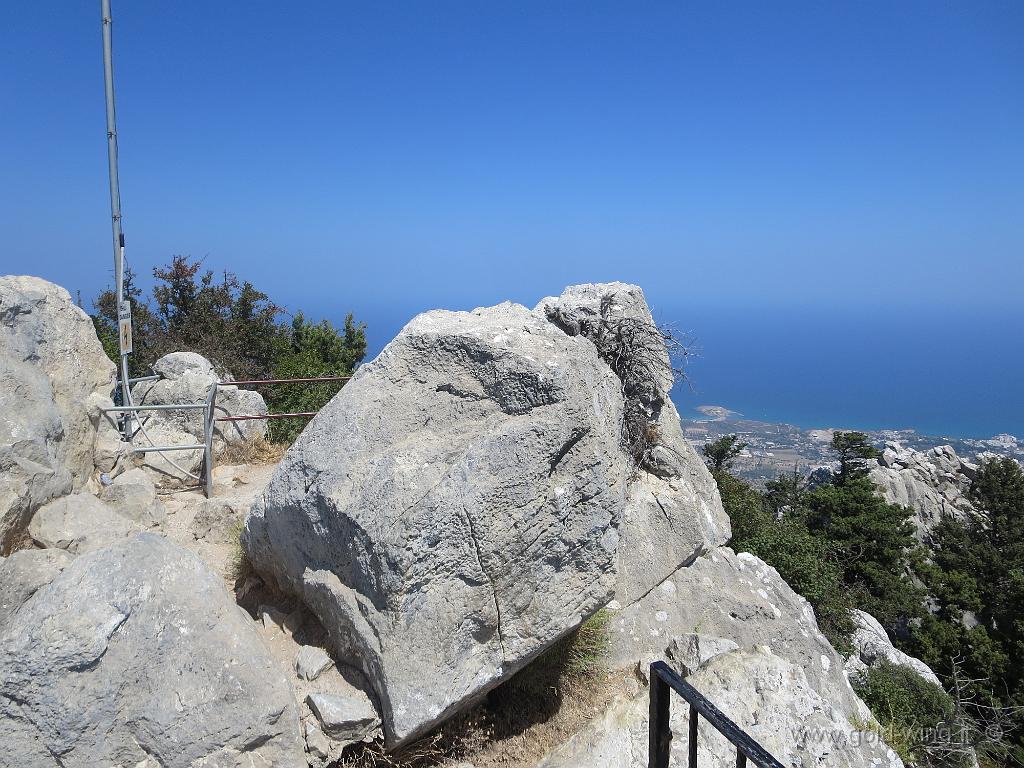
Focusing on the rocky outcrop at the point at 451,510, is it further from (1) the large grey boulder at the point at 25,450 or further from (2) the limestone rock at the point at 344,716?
(1) the large grey boulder at the point at 25,450

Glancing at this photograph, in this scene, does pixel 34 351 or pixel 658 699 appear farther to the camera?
pixel 34 351

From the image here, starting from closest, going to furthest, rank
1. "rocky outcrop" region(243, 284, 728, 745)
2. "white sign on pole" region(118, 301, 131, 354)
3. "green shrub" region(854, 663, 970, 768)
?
"rocky outcrop" region(243, 284, 728, 745), "white sign on pole" region(118, 301, 131, 354), "green shrub" region(854, 663, 970, 768)

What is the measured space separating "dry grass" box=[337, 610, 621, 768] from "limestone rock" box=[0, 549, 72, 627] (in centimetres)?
281

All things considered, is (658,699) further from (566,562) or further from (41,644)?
(41,644)

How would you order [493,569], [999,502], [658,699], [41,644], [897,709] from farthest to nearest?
[999,502], [897,709], [493,569], [41,644], [658,699]

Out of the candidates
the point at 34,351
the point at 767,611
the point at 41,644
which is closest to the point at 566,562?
the point at 41,644

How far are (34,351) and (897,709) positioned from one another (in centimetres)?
1676

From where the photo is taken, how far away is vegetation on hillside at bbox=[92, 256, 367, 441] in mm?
15430

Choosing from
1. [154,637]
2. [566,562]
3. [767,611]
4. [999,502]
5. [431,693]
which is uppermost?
[566,562]

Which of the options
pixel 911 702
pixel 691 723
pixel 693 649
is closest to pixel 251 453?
pixel 693 649

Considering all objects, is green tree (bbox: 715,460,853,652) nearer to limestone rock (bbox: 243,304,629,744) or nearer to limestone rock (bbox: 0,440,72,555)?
limestone rock (bbox: 243,304,629,744)

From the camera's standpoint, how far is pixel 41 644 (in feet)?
14.0

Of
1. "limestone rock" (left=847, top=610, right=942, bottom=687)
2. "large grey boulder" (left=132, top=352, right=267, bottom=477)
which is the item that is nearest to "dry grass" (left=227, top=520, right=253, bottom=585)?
"large grey boulder" (left=132, top=352, right=267, bottom=477)

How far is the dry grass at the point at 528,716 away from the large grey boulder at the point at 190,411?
216 inches
